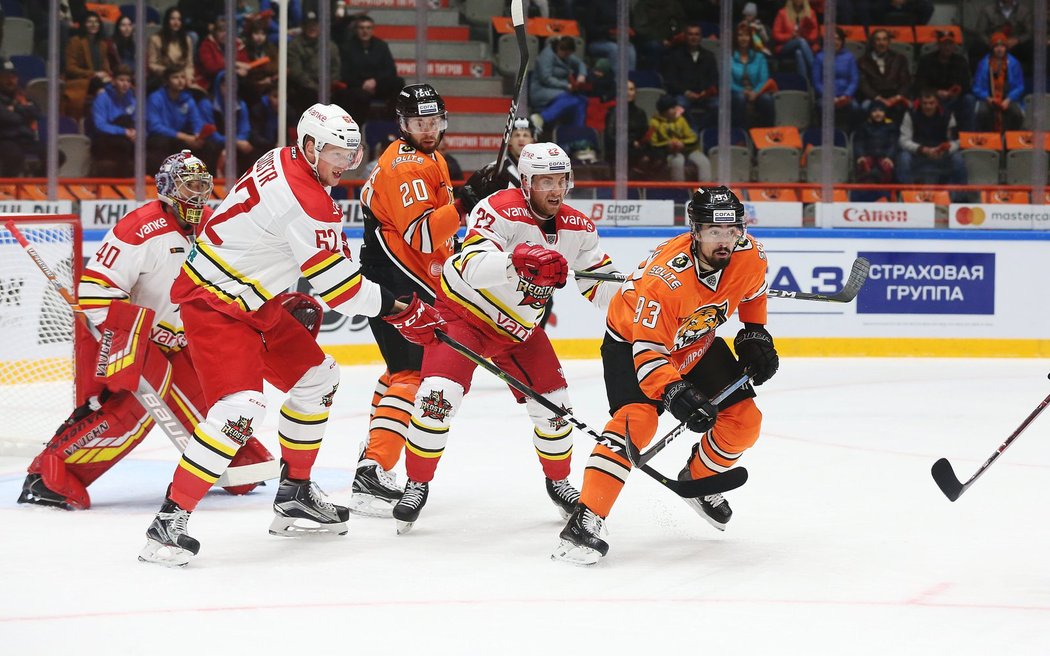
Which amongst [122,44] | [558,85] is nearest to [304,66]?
[122,44]

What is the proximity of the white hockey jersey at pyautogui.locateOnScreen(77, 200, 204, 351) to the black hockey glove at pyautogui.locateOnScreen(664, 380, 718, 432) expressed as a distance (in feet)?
5.03

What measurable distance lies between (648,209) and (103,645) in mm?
5439

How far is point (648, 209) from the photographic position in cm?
779

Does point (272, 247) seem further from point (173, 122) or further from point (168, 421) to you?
point (173, 122)

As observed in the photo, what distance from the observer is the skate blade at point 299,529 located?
12.3 feet

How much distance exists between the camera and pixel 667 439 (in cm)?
350

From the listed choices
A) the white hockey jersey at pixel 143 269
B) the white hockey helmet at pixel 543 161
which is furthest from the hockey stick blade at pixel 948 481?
the white hockey jersey at pixel 143 269

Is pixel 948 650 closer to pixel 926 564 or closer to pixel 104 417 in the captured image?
pixel 926 564

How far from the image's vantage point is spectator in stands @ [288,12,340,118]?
25.3ft

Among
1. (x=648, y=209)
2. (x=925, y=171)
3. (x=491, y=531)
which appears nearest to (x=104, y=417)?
(x=491, y=531)

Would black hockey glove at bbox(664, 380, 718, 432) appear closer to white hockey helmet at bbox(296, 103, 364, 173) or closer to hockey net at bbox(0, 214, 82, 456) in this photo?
white hockey helmet at bbox(296, 103, 364, 173)

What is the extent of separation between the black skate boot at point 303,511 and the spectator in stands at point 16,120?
4.12m

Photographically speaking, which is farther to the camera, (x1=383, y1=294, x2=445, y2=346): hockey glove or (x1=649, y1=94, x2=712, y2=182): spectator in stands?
(x1=649, y1=94, x2=712, y2=182): spectator in stands

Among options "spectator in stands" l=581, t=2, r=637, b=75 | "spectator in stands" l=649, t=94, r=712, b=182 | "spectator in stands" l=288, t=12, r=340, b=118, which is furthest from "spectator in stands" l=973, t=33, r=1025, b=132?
"spectator in stands" l=288, t=12, r=340, b=118
